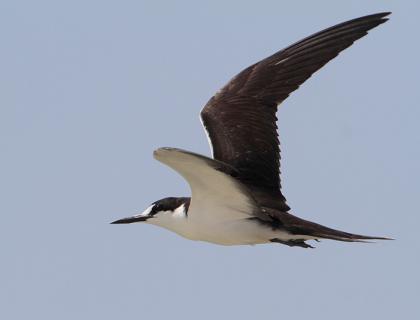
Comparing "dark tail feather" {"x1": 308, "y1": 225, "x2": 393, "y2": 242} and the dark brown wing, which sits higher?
the dark brown wing

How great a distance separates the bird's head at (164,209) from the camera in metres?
12.1

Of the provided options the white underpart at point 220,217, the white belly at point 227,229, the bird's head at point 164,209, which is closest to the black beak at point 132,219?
the bird's head at point 164,209

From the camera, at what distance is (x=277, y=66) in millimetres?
12984

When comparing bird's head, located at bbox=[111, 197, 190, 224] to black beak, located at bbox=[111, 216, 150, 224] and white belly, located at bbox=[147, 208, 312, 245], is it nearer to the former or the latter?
black beak, located at bbox=[111, 216, 150, 224]

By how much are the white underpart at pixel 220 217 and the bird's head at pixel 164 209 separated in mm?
19

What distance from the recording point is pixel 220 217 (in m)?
11.8

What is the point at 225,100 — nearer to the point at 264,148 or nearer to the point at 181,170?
the point at 264,148

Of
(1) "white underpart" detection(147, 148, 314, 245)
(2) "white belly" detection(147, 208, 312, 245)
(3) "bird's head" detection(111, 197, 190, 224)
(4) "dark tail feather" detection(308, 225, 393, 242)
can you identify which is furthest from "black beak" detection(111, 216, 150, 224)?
(4) "dark tail feather" detection(308, 225, 393, 242)

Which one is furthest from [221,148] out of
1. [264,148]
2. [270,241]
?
[270,241]

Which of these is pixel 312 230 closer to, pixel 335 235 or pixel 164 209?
pixel 335 235

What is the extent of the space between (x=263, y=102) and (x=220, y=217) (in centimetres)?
169

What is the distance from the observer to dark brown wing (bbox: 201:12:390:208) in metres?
12.2

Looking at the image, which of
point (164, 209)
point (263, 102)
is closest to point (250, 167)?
point (263, 102)

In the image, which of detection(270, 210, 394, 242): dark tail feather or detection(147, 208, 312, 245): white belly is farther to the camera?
detection(147, 208, 312, 245): white belly
